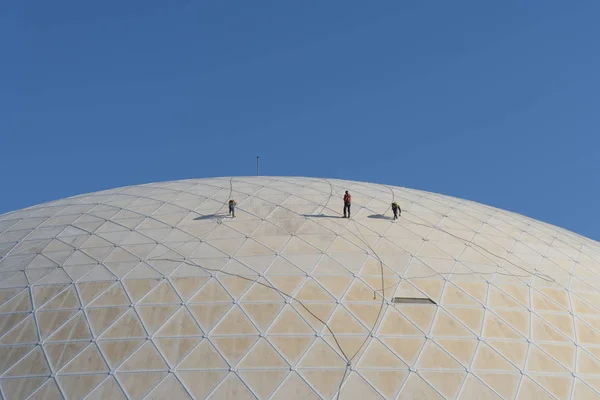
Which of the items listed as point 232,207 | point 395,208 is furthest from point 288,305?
point 395,208

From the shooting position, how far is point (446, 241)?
30.6 m

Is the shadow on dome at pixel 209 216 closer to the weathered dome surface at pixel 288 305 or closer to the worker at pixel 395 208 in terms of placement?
the weathered dome surface at pixel 288 305

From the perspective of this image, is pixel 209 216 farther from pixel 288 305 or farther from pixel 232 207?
pixel 288 305

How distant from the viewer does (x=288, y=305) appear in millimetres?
24422

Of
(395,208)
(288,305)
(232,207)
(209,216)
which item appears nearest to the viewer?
(288,305)

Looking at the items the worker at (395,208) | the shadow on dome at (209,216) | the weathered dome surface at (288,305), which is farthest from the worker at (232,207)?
the worker at (395,208)

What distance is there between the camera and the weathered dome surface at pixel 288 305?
21812 mm

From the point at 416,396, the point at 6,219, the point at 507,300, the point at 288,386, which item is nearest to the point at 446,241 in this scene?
the point at 507,300

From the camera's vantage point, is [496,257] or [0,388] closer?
[0,388]

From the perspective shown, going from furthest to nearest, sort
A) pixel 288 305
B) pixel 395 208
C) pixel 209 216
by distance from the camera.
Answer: pixel 395 208, pixel 209 216, pixel 288 305

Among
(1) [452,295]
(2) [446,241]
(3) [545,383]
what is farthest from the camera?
(2) [446,241]

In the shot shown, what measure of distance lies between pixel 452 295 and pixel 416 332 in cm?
330

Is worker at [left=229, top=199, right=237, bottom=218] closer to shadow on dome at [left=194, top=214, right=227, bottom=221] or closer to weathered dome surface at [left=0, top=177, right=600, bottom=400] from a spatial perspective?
shadow on dome at [left=194, top=214, right=227, bottom=221]

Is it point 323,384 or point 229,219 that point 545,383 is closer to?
point 323,384
